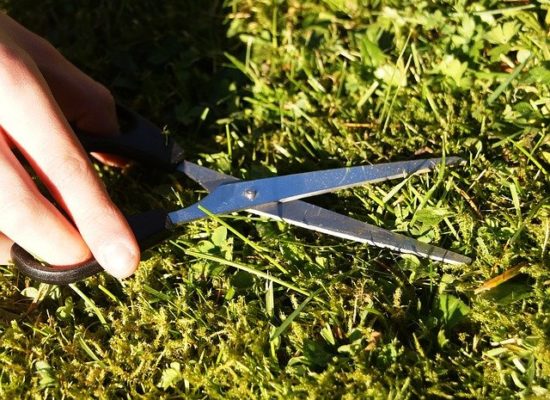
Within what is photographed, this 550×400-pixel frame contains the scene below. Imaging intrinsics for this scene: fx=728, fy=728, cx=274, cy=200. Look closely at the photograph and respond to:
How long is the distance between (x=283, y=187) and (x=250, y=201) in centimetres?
12

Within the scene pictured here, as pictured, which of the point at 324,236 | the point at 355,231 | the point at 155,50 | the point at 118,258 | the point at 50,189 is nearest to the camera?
the point at 118,258

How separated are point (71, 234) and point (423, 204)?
117 centimetres

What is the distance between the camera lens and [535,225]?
238cm

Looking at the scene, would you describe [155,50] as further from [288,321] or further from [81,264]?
[288,321]

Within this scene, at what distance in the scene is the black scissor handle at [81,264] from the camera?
2.21 metres

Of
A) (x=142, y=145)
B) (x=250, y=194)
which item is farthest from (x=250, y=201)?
(x=142, y=145)

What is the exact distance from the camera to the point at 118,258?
7.03 ft

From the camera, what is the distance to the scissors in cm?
229

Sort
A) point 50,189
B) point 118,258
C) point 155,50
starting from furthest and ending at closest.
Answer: point 155,50, point 50,189, point 118,258

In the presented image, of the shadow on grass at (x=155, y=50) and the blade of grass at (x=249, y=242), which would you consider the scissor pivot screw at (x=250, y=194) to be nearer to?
the blade of grass at (x=249, y=242)

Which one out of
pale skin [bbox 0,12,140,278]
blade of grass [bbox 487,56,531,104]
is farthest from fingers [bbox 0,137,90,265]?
blade of grass [bbox 487,56,531,104]

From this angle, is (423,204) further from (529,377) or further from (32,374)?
(32,374)

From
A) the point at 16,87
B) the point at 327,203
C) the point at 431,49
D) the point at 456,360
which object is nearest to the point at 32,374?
the point at 16,87

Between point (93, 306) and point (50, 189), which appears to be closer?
point (50, 189)
